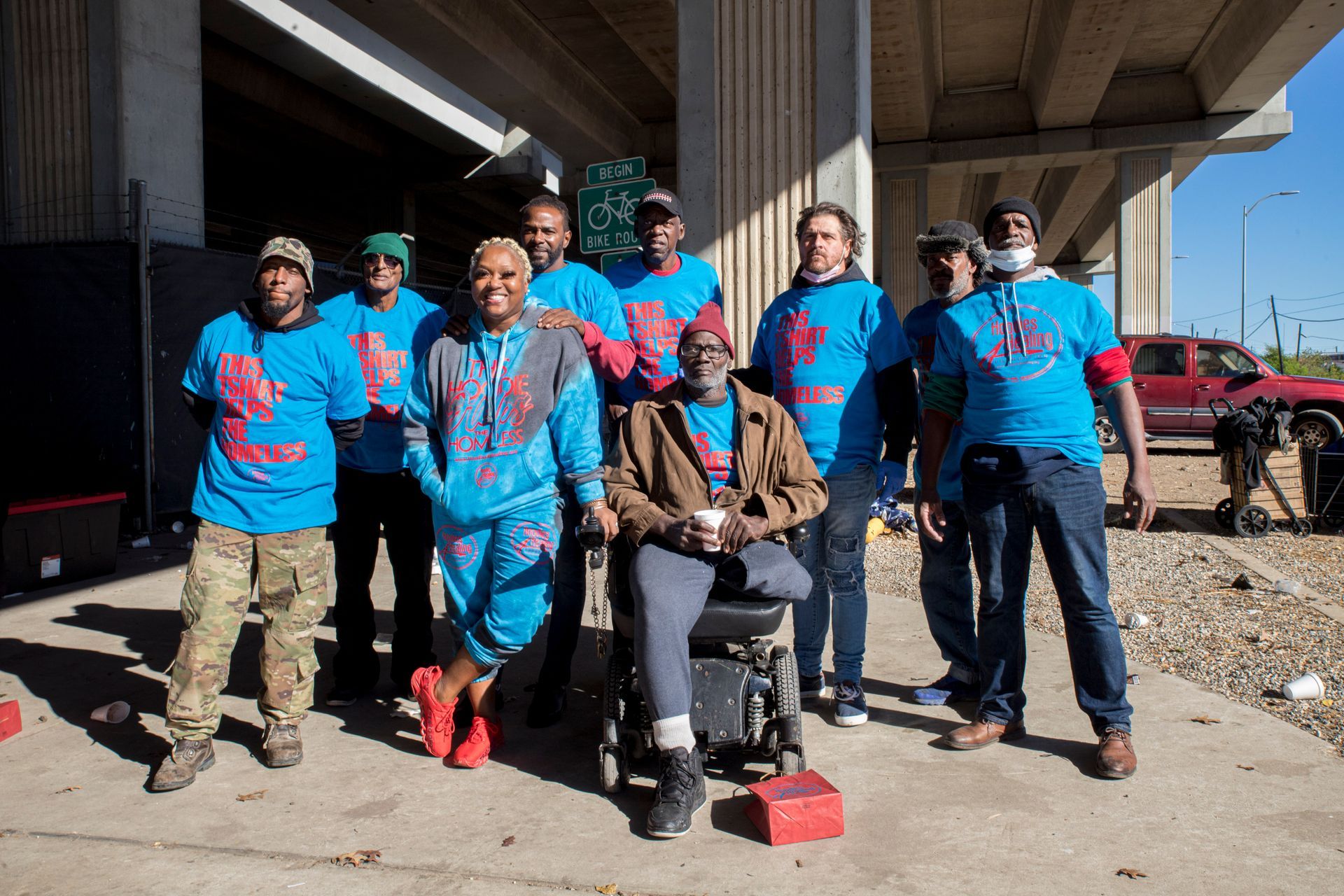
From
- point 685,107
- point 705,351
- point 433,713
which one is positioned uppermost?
point 685,107

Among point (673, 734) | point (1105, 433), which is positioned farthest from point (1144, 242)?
point (673, 734)

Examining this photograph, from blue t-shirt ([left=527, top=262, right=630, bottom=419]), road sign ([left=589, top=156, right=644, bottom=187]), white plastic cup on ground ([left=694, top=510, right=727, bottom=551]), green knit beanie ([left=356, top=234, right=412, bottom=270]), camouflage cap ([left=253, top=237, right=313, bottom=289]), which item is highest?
road sign ([left=589, top=156, right=644, bottom=187])

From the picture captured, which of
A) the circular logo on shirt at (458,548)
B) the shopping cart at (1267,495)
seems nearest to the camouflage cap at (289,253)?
the circular logo on shirt at (458,548)

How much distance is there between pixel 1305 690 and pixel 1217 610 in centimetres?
187

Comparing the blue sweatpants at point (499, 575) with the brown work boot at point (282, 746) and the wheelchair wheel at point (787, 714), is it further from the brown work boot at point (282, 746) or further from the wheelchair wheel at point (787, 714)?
the wheelchair wheel at point (787, 714)

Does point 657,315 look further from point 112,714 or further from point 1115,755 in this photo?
point 112,714

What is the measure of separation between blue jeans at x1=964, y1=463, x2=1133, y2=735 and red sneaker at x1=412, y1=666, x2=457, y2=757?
2067mm

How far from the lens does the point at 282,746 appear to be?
12.1 ft

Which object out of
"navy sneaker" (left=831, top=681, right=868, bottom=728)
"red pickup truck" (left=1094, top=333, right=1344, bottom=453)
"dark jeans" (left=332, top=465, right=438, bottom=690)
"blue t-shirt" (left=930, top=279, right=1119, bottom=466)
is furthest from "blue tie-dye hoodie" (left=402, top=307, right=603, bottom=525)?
"red pickup truck" (left=1094, top=333, right=1344, bottom=453)

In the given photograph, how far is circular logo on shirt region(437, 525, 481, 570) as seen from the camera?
12.0 ft

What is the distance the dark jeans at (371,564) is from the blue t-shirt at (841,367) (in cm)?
179

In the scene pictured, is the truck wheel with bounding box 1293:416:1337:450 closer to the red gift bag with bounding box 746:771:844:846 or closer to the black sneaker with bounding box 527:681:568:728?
the black sneaker with bounding box 527:681:568:728

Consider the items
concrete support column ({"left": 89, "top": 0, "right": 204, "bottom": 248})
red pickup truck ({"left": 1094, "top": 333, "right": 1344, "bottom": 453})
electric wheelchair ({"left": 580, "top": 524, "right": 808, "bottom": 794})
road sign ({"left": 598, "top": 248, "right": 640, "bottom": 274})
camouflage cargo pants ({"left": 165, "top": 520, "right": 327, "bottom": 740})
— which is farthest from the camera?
red pickup truck ({"left": 1094, "top": 333, "right": 1344, "bottom": 453})

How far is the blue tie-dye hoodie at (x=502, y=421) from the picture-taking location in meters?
3.62
